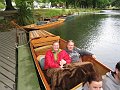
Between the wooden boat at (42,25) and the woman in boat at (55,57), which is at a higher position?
the woman in boat at (55,57)

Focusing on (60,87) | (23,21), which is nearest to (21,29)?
(23,21)

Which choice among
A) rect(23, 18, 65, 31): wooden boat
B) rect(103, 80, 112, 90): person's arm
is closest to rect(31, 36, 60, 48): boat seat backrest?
rect(103, 80, 112, 90): person's arm

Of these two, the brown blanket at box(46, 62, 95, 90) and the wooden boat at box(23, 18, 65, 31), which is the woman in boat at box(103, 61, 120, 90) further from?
the wooden boat at box(23, 18, 65, 31)

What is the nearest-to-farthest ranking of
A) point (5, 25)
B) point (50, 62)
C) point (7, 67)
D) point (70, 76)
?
1. point (70, 76)
2. point (50, 62)
3. point (7, 67)
4. point (5, 25)

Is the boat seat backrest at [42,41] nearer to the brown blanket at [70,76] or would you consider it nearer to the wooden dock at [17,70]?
the wooden dock at [17,70]

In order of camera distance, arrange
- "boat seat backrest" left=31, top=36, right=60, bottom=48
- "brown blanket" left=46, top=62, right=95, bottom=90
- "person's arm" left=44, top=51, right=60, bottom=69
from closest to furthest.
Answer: "brown blanket" left=46, top=62, right=95, bottom=90 < "person's arm" left=44, top=51, right=60, bottom=69 < "boat seat backrest" left=31, top=36, right=60, bottom=48

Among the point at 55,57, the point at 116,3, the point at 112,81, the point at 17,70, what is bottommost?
the point at 17,70

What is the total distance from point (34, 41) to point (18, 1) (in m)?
20.1

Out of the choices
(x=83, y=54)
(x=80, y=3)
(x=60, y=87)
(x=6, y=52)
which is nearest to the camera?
(x=60, y=87)

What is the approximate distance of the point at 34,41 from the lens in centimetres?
1161

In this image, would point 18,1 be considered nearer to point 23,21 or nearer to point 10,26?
point 23,21

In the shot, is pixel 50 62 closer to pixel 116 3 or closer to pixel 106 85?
pixel 106 85

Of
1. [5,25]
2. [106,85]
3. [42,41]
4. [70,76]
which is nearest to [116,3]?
[5,25]

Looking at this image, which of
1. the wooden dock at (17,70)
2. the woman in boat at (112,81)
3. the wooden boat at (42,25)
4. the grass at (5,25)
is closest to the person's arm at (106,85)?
the woman in boat at (112,81)
